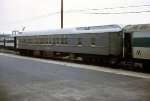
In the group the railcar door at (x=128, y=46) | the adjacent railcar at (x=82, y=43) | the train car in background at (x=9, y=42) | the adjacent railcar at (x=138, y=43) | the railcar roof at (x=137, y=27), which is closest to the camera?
the adjacent railcar at (x=138, y=43)

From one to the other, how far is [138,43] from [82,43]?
792cm

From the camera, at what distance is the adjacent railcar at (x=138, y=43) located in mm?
21198

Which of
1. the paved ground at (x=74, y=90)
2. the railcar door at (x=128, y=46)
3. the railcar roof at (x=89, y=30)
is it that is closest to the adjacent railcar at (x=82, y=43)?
the railcar roof at (x=89, y=30)

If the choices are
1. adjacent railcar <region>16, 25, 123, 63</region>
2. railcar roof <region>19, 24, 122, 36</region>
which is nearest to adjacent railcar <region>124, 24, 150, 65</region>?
adjacent railcar <region>16, 25, 123, 63</region>

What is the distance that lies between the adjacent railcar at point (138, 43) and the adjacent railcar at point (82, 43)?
899 millimetres

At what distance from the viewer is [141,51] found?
70.8 ft

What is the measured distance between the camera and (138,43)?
21875 mm

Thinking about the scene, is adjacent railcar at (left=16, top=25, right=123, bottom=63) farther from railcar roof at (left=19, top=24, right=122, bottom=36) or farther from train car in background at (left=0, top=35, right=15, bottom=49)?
train car in background at (left=0, top=35, right=15, bottom=49)

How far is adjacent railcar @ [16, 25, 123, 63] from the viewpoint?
24.8 metres

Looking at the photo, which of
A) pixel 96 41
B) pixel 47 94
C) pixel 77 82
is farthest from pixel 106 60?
pixel 47 94

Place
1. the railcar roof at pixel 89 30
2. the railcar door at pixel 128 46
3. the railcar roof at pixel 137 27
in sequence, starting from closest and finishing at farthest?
the railcar roof at pixel 137 27 < the railcar door at pixel 128 46 < the railcar roof at pixel 89 30

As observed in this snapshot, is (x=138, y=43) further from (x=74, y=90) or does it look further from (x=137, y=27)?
(x=74, y=90)

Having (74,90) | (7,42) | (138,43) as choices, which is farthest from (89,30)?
(7,42)

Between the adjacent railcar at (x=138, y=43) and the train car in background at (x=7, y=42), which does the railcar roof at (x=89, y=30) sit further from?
the train car in background at (x=7, y=42)
